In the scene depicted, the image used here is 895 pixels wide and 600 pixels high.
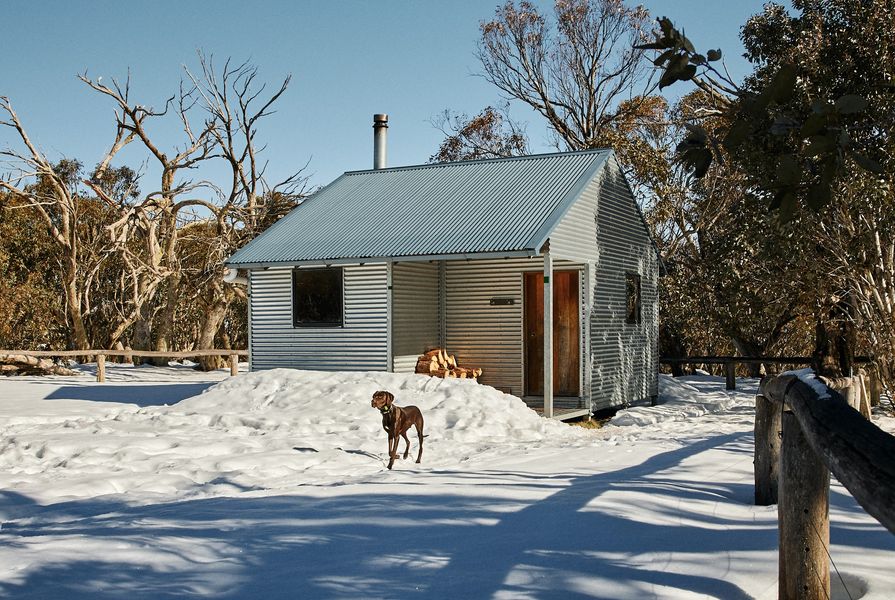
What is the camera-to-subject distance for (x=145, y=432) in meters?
13.0

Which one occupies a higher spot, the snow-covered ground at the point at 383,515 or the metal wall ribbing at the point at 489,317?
the metal wall ribbing at the point at 489,317

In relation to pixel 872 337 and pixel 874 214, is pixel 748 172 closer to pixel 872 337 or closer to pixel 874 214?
pixel 874 214

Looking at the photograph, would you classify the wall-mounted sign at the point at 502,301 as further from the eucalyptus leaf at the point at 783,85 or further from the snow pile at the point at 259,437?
the eucalyptus leaf at the point at 783,85

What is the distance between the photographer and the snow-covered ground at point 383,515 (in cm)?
487

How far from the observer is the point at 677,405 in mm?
19453

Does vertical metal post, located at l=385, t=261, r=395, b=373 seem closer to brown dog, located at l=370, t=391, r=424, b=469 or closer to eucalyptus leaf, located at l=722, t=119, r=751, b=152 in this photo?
brown dog, located at l=370, t=391, r=424, b=469

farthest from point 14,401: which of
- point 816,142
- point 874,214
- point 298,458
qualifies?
point 816,142

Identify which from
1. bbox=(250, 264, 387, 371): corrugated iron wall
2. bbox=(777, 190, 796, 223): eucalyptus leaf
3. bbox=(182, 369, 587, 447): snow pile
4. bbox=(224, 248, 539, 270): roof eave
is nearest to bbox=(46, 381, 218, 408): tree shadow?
bbox=(250, 264, 387, 371): corrugated iron wall

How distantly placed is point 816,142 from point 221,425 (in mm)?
11939

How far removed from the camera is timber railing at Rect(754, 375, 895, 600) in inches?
111

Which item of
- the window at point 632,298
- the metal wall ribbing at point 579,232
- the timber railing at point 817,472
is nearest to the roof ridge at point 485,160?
the metal wall ribbing at point 579,232

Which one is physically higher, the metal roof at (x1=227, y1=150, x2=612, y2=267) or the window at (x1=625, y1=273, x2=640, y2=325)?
the metal roof at (x1=227, y1=150, x2=612, y2=267)

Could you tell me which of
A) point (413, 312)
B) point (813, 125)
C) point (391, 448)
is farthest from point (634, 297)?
point (813, 125)

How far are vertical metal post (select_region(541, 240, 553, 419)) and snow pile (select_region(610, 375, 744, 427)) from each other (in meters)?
1.40
